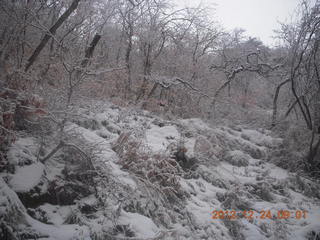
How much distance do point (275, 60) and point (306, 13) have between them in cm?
521

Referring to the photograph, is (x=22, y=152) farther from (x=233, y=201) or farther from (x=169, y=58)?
(x=169, y=58)

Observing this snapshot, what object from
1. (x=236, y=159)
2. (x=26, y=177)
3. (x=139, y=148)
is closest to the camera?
Answer: (x=26, y=177)

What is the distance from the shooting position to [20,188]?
2211 mm

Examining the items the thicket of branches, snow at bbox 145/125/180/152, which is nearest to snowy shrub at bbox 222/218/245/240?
snow at bbox 145/125/180/152

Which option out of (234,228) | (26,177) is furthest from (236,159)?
(26,177)

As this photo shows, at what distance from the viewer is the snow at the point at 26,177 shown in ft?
7.28

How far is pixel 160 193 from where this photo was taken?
130 inches

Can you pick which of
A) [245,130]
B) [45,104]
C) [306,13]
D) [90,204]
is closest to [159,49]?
[245,130]
